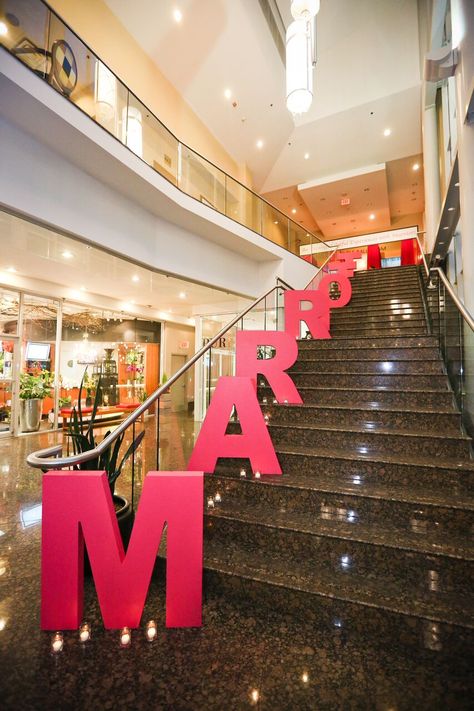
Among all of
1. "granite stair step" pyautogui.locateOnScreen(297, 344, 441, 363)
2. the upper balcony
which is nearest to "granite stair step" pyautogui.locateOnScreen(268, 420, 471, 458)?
"granite stair step" pyautogui.locateOnScreen(297, 344, 441, 363)

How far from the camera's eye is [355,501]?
2.38 meters

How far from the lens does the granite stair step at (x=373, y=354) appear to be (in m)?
4.00

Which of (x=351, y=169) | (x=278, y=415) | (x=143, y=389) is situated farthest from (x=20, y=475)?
(x=351, y=169)

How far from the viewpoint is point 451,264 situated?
5328 millimetres

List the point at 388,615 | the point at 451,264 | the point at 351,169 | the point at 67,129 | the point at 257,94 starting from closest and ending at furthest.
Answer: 1. the point at 388,615
2. the point at 67,129
3. the point at 451,264
4. the point at 257,94
5. the point at 351,169

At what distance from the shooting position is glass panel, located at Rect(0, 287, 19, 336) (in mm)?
8078

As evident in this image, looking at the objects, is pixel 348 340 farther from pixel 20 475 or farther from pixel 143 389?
pixel 143 389

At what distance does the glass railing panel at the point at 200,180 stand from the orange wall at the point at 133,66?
2.72m

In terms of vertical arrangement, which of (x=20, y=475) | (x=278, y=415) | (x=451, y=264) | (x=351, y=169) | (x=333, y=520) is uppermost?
(x=351, y=169)

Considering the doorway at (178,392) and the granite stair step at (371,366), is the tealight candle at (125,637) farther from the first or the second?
the doorway at (178,392)

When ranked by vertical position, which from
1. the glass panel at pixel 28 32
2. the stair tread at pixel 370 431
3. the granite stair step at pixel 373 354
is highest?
the glass panel at pixel 28 32

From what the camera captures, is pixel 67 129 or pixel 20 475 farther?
pixel 20 475

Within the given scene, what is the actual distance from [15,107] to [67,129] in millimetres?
528

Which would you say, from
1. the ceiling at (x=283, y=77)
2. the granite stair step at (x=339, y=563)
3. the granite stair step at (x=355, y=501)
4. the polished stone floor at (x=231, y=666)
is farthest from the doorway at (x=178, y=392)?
the polished stone floor at (x=231, y=666)
